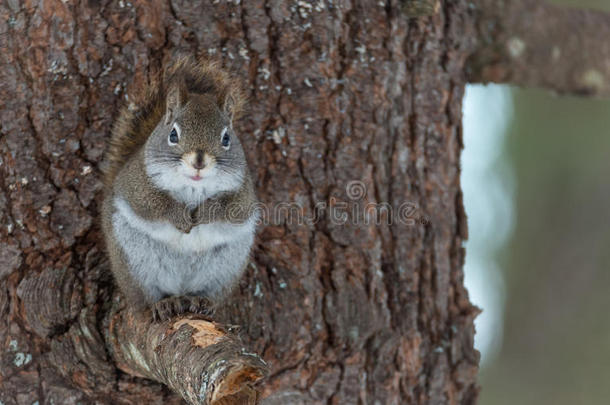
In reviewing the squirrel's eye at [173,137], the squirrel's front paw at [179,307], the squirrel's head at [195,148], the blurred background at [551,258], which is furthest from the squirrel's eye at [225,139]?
the blurred background at [551,258]

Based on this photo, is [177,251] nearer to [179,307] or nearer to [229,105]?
[179,307]

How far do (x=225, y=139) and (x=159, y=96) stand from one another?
10.6 inches

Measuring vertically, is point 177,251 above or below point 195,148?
below

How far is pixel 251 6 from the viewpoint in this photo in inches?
67.2

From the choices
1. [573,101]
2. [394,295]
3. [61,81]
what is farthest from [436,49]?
[573,101]

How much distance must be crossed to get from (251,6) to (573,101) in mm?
2253

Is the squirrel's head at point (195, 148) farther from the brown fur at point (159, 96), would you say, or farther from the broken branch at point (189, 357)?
the broken branch at point (189, 357)

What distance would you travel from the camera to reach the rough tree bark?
157 cm

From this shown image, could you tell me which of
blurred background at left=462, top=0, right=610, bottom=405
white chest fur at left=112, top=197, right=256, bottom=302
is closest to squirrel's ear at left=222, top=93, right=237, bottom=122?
white chest fur at left=112, top=197, right=256, bottom=302

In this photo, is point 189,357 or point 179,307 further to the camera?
point 179,307

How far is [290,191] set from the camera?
5.72 feet

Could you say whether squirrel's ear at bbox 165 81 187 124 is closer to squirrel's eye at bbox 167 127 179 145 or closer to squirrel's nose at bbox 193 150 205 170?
squirrel's eye at bbox 167 127 179 145

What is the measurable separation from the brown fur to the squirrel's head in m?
0.04

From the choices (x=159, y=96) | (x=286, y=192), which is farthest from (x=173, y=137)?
(x=286, y=192)
